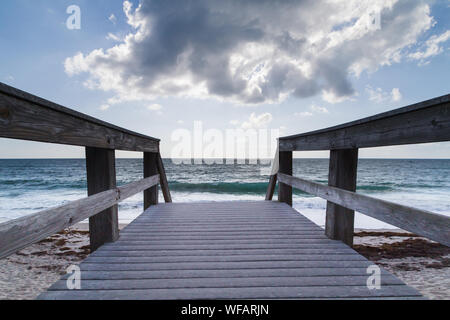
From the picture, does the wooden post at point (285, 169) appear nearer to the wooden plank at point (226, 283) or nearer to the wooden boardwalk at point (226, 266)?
the wooden boardwalk at point (226, 266)

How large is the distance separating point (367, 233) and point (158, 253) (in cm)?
897

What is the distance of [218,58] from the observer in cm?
1162

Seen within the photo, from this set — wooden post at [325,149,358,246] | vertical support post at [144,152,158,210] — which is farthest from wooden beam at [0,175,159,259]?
wooden post at [325,149,358,246]

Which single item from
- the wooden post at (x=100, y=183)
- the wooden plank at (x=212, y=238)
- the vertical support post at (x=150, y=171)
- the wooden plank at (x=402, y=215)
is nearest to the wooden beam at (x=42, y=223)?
the wooden post at (x=100, y=183)

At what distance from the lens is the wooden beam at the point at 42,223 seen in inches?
42.9

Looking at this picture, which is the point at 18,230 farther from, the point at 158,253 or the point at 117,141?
the point at 117,141

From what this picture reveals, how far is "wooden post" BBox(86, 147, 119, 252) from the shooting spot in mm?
2297

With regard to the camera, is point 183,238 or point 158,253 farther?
point 183,238

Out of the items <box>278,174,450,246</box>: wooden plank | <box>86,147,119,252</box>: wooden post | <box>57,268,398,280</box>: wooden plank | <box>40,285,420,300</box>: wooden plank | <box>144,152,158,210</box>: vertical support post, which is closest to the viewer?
<box>278,174,450,246</box>: wooden plank

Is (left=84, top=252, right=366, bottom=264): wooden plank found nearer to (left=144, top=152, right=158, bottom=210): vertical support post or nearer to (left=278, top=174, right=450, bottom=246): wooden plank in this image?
(left=278, top=174, right=450, bottom=246): wooden plank

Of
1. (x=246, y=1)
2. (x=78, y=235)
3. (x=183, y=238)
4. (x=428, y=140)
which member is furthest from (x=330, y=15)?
(x=78, y=235)

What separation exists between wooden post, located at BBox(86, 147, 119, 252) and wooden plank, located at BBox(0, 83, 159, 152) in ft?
0.51

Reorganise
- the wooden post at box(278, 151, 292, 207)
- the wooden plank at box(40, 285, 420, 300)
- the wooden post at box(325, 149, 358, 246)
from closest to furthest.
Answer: the wooden plank at box(40, 285, 420, 300)
the wooden post at box(325, 149, 358, 246)
the wooden post at box(278, 151, 292, 207)
